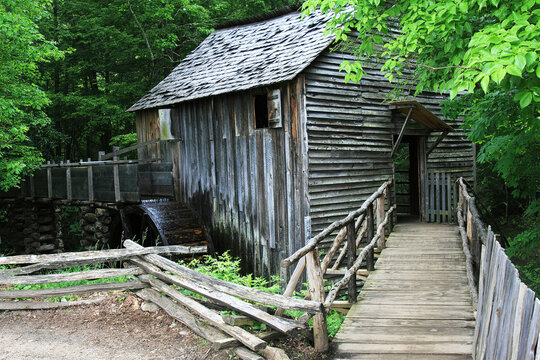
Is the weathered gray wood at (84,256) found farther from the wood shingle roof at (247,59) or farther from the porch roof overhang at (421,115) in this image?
the porch roof overhang at (421,115)

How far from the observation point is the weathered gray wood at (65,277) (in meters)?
6.22

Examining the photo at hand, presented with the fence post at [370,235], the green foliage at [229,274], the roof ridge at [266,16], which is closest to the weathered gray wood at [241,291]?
the green foliage at [229,274]

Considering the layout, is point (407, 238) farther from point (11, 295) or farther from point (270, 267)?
point (11, 295)

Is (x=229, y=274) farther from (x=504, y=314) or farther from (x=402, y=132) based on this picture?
(x=402, y=132)

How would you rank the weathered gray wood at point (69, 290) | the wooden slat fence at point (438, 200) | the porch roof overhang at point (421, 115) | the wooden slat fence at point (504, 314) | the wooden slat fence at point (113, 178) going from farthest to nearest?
the wooden slat fence at point (113, 178)
the wooden slat fence at point (438, 200)
the porch roof overhang at point (421, 115)
the weathered gray wood at point (69, 290)
the wooden slat fence at point (504, 314)

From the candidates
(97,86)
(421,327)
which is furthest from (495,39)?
(97,86)

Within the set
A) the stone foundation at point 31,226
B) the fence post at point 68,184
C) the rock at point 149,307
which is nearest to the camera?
the rock at point 149,307

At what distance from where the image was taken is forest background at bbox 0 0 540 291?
17.4 ft

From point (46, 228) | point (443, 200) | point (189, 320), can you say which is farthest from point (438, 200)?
point (46, 228)

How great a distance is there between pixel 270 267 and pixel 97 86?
716 inches

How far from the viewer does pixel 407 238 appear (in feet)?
30.2

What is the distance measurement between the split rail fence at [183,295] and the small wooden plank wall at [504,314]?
1.48 metres

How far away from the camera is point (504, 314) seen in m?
2.67

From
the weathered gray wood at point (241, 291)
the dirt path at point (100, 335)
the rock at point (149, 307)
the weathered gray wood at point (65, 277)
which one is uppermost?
the weathered gray wood at point (241, 291)
